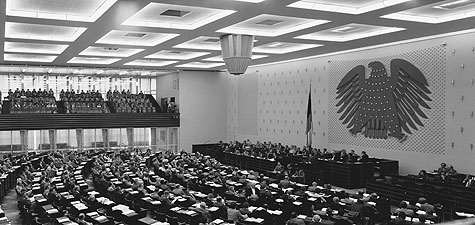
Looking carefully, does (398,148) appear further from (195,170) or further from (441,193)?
(195,170)

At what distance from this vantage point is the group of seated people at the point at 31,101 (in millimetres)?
31817

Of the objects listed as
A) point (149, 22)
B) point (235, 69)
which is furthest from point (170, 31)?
point (235, 69)

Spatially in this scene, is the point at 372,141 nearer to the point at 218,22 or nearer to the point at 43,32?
the point at 218,22

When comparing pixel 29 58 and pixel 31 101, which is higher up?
pixel 29 58

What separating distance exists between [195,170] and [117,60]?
36.1 ft

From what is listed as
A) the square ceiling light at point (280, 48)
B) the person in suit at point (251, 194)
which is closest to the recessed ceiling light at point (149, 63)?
the square ceiling light at point (280, 48)

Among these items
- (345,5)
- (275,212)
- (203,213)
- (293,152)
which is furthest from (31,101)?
(345,5)

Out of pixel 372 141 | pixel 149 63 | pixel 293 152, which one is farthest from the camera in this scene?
pixel 149 63

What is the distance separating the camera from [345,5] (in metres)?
14.7

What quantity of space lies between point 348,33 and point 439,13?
4.89 meters

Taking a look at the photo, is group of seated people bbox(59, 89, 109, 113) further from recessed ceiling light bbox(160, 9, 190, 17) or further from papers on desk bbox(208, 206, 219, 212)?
papers on desk bbox(208, 206, 219, 212)

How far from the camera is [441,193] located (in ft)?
51.5

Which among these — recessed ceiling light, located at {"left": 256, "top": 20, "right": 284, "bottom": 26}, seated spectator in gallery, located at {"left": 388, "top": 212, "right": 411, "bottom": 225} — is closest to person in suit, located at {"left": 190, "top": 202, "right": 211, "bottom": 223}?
seated spectator in gallery, located at {"left": 388, "top": 212, "right": 411, "bottom": 225}

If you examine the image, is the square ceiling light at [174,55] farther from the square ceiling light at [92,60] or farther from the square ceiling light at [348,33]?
the square ceiling light at [348,33]
